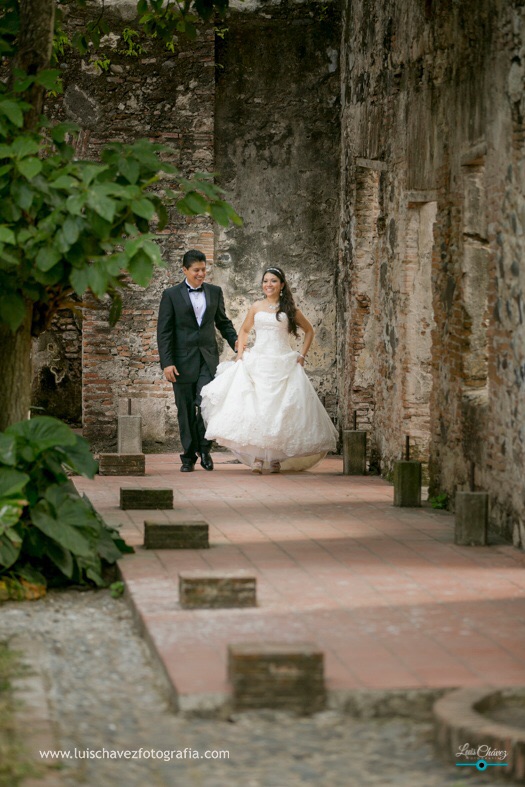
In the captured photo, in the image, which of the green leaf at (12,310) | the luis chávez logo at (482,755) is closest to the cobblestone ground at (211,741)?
the luis chávez logo at (482,755)

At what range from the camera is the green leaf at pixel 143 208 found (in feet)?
22.7

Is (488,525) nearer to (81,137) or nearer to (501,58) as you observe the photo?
(501,58)

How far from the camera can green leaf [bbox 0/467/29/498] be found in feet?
22.9

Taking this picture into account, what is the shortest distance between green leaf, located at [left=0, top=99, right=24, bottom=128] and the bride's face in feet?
20.7

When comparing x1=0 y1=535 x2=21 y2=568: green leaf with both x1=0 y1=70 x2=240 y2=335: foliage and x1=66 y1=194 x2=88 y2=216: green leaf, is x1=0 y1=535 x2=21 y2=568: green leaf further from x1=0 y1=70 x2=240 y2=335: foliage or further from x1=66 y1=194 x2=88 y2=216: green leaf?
x1=66 y1=194 x2=88 y2=216: green leaf

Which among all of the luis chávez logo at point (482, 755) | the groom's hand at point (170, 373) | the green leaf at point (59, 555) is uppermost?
the groom's hand at point (170, 373)

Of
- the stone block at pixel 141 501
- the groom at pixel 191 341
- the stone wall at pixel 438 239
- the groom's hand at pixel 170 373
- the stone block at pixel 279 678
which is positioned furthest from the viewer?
the groom at pixel 191 341

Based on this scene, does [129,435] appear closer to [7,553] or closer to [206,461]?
[206,461]

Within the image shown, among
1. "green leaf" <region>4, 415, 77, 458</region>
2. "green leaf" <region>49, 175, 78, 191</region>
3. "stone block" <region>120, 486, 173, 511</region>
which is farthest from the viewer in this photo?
"stone block" <region>120, 486, 173, 511</region>

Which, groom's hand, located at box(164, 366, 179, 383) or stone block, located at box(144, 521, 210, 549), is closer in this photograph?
stone block, located at box(144, 521, 210, 549)

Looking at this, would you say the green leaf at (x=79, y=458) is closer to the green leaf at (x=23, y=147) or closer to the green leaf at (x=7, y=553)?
the green leaf at (x=7, y=553)

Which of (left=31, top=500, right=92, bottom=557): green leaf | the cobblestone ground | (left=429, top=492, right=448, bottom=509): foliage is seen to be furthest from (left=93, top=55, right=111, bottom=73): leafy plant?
the cobblestone ground

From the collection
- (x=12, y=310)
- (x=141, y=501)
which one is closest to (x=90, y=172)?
(x=12, y=310)

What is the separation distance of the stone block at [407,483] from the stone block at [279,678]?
5.32 m
